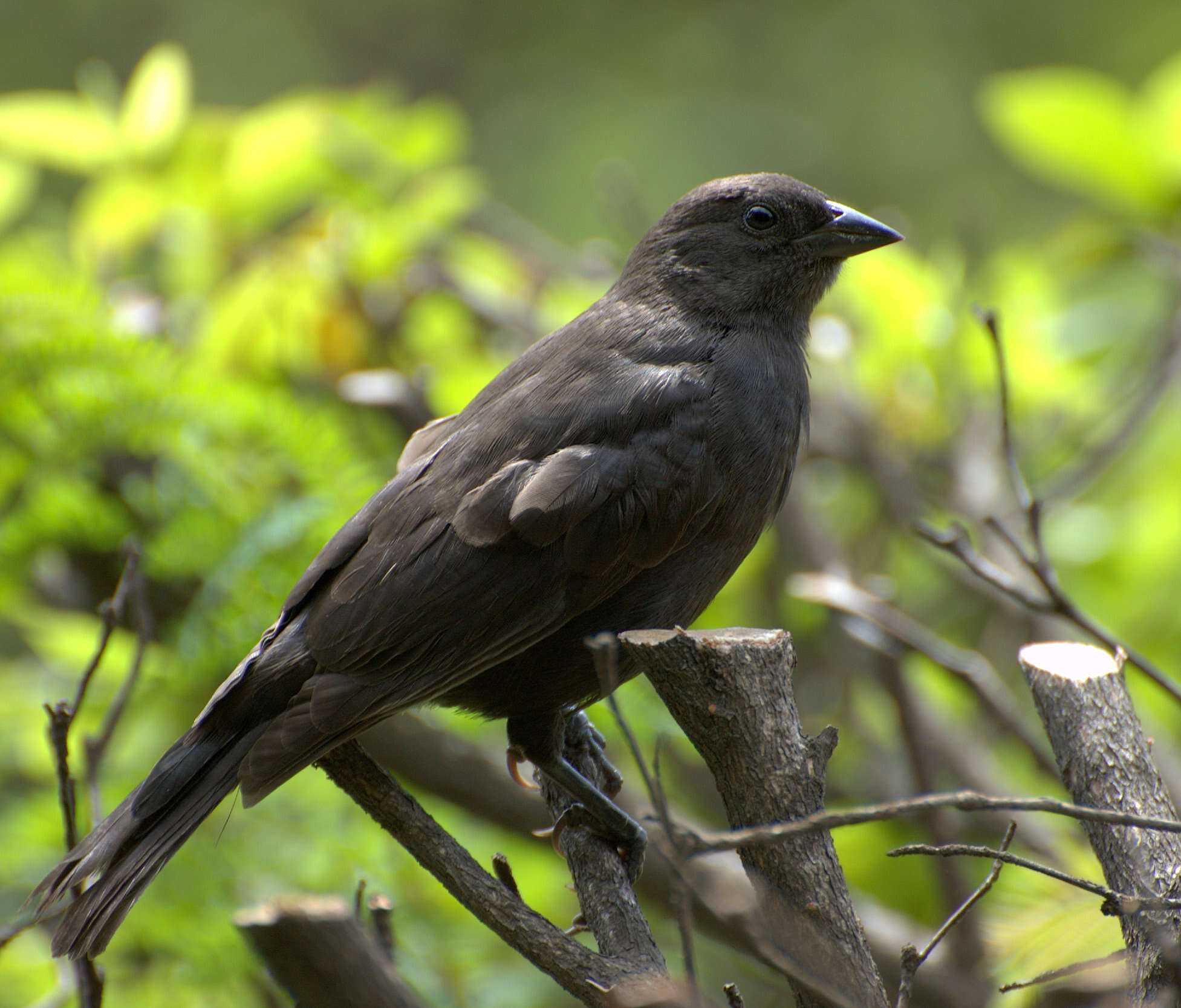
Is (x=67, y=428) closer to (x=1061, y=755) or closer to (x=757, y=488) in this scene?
(x=757, y=488)

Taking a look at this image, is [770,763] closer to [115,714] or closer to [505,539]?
[505,539]

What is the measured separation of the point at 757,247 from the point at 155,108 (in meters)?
1.92

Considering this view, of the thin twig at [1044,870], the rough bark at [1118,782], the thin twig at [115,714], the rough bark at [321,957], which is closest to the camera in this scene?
the thin twig at [1044,870]

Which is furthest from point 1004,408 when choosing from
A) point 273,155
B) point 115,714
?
point 273,155

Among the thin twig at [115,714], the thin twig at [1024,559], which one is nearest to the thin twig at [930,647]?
the thin twig at [1024,559]

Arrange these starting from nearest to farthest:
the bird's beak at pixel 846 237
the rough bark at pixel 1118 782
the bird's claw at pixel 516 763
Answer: the rough bark at pixel 1118 782
the bird's claw at pixel 516 763
the bird's beak at pixel 846 237

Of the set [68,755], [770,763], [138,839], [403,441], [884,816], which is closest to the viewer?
[884,816]

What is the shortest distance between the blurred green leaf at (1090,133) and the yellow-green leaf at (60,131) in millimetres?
2784

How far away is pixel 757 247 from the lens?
3.16 meters

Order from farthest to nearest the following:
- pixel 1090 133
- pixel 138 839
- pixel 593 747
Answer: pixel 1090 133 < pixel 593 747 < pixel 138 839

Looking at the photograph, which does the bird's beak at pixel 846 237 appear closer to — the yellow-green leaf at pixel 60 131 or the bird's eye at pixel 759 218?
the bird's eye at pixel 759 218

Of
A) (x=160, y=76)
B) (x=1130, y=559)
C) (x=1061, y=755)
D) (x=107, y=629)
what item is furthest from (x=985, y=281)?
(x=107, y=629)

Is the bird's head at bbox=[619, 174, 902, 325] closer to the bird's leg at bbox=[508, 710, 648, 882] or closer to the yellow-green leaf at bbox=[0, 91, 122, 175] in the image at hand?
the bird's leg at bbox=[508, 710, 648, 882]

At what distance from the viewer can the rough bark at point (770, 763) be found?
1.83 m
